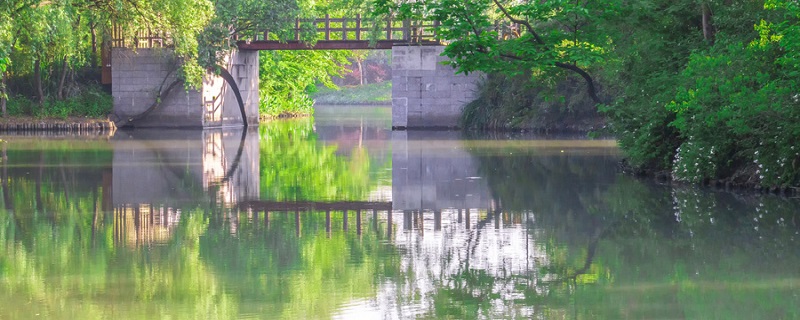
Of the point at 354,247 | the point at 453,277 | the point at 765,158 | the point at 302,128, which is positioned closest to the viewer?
the point at 453,277

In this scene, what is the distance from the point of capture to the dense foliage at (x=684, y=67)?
19.3m

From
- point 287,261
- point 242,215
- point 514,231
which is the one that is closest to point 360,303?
point 287,261

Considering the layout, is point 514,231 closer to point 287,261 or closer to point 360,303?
point 287,261

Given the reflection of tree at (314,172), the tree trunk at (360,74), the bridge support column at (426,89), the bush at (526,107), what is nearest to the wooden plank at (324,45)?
the bridge support column at (426,89)

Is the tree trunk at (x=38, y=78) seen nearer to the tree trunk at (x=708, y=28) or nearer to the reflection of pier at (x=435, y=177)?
the reflection of pier at (x=435, y=177)

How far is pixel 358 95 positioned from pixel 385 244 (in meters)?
99.8

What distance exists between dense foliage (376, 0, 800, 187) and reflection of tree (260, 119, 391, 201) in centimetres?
343

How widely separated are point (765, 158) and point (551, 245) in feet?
23.1

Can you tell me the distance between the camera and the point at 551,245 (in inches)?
562

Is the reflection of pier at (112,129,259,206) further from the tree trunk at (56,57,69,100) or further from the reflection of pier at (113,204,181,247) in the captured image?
the tree trunk at (56,57,69,100)

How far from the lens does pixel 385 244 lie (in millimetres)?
14469

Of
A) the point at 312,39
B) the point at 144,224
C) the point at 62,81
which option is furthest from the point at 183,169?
the point at 62,81

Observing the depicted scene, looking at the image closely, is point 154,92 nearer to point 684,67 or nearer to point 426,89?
point 426,89

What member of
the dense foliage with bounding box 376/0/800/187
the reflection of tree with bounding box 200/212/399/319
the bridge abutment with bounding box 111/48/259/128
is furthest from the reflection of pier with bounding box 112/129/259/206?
the bridge abutment with bounding box 111/48/259/128
